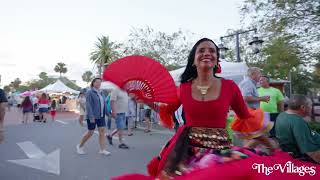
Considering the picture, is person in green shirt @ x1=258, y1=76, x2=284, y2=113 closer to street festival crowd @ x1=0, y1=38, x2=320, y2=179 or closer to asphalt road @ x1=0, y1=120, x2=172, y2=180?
asphalt road @ x1=0, y1=120, x2=172, y2=180

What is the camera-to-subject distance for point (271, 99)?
25.5 ft

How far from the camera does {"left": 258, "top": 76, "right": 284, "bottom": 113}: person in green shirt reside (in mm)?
7742

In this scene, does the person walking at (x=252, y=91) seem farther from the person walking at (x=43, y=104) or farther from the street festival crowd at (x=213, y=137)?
the person walking at (x=43, y=104)

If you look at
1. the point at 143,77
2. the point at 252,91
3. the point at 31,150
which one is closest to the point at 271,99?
the point at 252,91

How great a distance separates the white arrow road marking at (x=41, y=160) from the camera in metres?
7.06

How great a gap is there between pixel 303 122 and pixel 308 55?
13.1m

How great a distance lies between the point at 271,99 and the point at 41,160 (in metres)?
4.90

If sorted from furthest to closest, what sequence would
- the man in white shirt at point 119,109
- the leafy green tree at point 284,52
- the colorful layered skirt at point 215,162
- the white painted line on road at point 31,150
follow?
the leafy green tree at point 284,52 < the man in white shirt at point 119,109 < the white painted line on road at point 31,150 < the colorful layered skirt at point 215,162

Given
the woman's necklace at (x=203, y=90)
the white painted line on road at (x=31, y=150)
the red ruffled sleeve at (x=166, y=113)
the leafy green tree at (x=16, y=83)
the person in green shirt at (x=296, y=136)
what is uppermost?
the leafy green tree at (x=16, y=83)

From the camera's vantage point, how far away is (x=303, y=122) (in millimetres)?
4273

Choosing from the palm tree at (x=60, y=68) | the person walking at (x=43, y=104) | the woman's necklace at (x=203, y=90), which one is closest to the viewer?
the woman's necklace at (x=203, y=90)

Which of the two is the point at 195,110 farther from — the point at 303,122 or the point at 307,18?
the point at 307,18

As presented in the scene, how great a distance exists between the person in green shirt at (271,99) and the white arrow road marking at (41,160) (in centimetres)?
424

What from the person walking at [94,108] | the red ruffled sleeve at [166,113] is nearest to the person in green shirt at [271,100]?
the person walking at [94,108]
